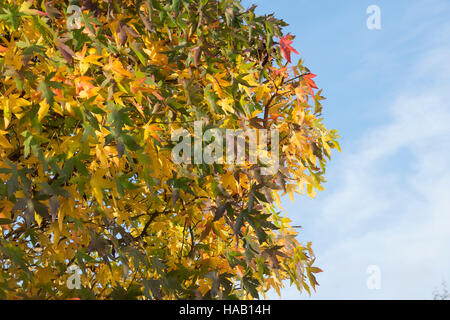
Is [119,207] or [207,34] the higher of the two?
[207,34]

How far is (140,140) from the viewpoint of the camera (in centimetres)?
328

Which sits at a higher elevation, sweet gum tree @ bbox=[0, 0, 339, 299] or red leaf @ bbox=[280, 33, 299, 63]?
red leaf @ bbox=[280, 33, 299, 63]

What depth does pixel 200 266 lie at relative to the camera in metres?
3.98

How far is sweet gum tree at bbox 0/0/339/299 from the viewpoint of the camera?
297 centimetres

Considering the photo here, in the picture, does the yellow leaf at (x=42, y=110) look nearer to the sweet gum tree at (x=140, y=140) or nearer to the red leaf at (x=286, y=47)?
the sweet gum tree at (x=140, y=140)

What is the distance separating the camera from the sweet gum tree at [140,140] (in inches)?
117

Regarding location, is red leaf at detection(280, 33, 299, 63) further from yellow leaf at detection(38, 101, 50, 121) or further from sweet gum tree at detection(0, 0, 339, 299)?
yellow leaf at detection(38, 101, 50, 121)

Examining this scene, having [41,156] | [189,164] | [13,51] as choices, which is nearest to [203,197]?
[189,164]

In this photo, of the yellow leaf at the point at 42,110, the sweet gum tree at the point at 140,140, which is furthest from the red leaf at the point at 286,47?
the yellow leaf at the point at 42,110

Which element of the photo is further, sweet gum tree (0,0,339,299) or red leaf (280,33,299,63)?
red leaf (280,33,299,63)

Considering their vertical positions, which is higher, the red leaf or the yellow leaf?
the red leaf

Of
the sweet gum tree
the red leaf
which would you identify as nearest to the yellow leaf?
the sweet gum tree
